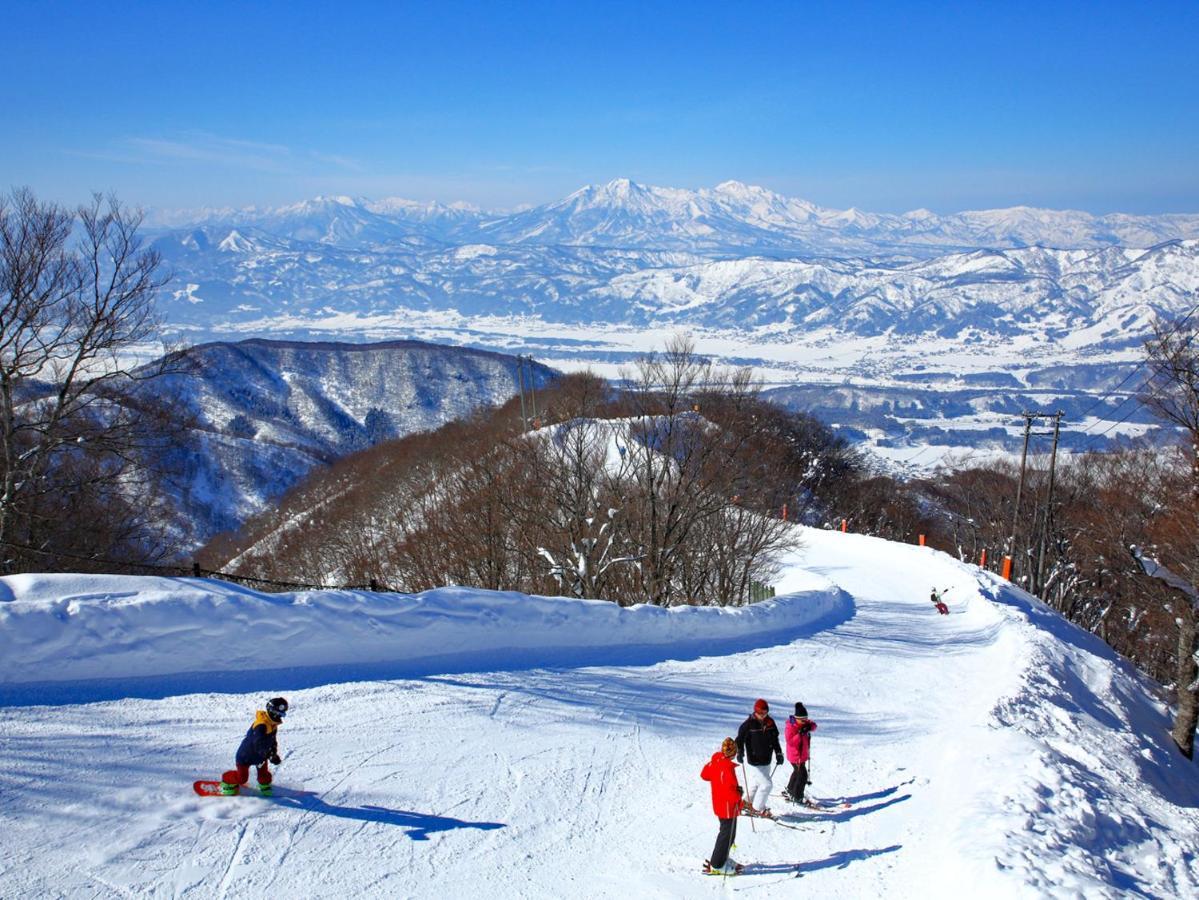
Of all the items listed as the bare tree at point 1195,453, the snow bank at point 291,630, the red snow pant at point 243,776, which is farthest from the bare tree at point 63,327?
the bare tree at point 1195,453

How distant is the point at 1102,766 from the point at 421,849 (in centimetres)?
962

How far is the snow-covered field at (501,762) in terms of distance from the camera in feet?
23.8

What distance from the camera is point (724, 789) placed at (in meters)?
7.79

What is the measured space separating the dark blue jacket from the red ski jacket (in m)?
4.19

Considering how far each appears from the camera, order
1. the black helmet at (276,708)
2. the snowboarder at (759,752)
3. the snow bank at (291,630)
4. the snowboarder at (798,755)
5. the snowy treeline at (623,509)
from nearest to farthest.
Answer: the black helmet at (276,708) < the snowboarder at (759,752) < the snowboarder at (798,755) < the snow bank at (291,630) < the snowy treeline at (623,509)

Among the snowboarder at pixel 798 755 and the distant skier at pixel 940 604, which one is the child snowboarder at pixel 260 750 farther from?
the distant skier at pixel 940 604

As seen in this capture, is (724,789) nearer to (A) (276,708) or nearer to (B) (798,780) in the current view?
(B) (798,780)

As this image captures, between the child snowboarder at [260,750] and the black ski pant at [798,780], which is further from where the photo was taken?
the black ski pant at [798,780]

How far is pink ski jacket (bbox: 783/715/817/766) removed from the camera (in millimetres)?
9391

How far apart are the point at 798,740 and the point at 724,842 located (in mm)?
2015

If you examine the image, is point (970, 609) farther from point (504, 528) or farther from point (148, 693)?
point (148, 693)

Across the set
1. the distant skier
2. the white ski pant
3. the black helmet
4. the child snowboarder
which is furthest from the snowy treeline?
the black helmet

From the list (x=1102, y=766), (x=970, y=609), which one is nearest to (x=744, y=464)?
(x=970, y=609)

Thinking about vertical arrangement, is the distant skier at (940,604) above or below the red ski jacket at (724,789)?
below
